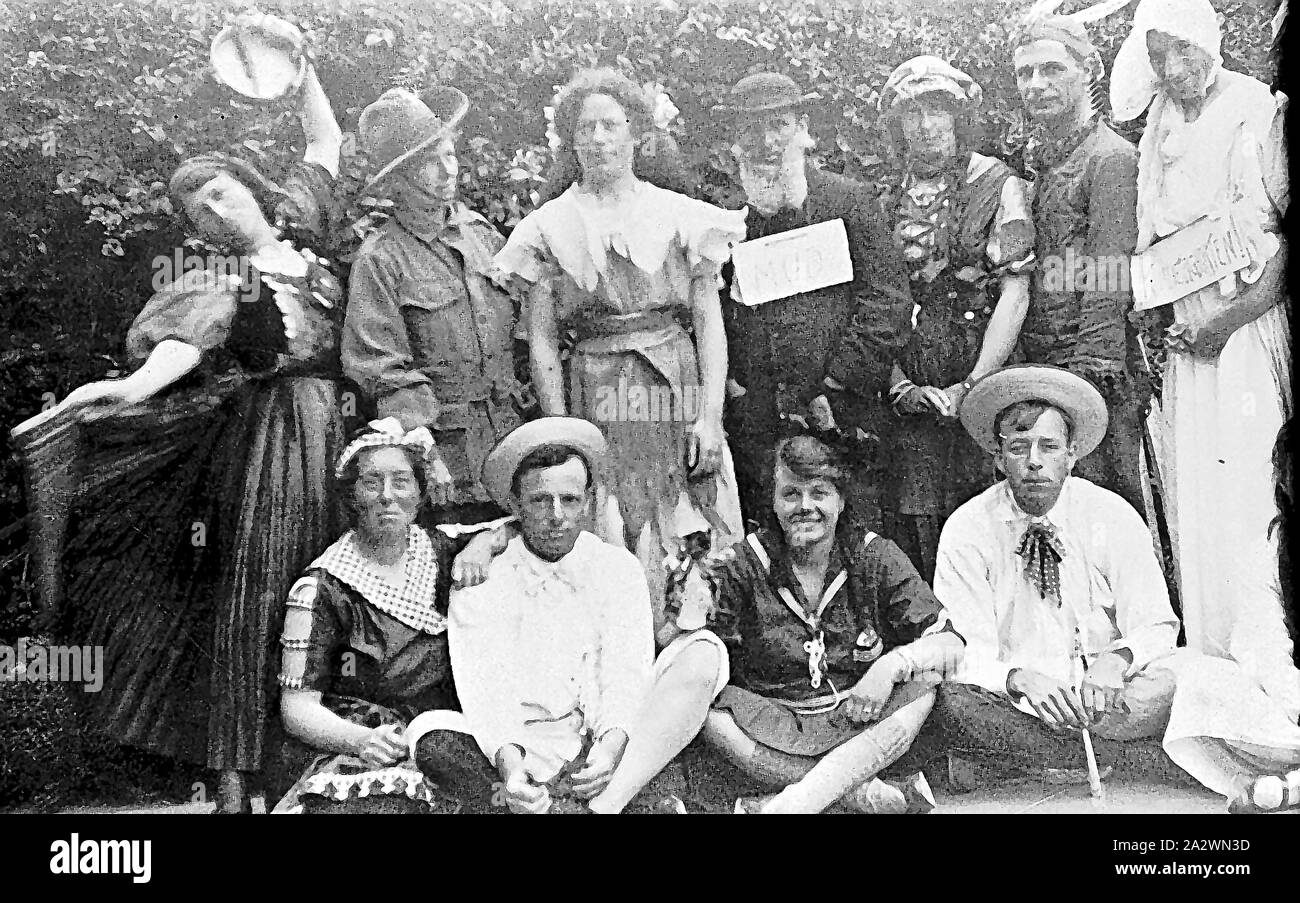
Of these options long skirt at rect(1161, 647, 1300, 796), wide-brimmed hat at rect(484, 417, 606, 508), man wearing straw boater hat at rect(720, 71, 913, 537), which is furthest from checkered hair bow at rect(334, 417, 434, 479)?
long skirt at rect(1161, 647, 1300, 796)

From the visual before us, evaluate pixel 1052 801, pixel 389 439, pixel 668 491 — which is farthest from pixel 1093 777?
pixel 389 439

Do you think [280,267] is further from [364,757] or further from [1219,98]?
[1219,98]

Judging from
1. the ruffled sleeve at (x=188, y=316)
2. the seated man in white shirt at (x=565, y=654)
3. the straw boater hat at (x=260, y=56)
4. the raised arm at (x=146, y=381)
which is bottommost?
the seated man in white shirt at (x=565, y=654)

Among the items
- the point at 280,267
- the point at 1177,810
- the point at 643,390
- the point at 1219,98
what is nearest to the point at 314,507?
the point at 280,267

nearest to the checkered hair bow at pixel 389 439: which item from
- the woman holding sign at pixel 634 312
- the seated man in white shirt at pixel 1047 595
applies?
the woman holding sign at pixel 634 312

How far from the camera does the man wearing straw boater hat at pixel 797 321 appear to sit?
197 inches

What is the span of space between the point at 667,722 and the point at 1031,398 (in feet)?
6.04

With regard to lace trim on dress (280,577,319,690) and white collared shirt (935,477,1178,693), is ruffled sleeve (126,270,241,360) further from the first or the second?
white collared shirt (935,477,1178,693)

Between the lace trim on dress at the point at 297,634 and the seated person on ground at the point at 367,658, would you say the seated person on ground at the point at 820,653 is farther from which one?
the lace trim on dress at the point at 297,634

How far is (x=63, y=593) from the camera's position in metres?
4.93

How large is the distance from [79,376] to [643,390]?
2129mm

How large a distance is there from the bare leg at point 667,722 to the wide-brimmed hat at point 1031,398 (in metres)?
1.32
